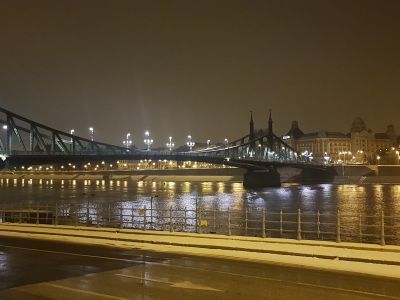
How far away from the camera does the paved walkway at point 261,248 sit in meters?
16.3

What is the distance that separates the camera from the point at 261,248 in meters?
19.5

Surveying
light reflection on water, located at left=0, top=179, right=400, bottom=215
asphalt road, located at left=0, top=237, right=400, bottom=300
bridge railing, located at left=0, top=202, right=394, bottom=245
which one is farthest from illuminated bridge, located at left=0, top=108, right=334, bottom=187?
asphalt road, located at left=0, top=237, right=400, bottom=300

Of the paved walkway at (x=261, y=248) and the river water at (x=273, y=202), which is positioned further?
the river water at (x=273, y=202)

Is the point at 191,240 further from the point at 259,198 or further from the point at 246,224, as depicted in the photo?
the point at 259,198

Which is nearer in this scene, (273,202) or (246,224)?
(246,224)

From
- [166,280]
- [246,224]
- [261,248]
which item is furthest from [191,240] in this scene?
[166,280]

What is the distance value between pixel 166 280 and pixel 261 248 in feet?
20.4

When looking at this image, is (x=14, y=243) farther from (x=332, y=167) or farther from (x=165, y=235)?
(x=332, y=167)

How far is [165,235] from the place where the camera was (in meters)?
24.7

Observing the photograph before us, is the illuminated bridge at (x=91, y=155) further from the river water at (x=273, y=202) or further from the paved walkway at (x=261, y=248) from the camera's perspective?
the paved walkway at (x=261, y=248)

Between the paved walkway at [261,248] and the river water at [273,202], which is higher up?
the paved walkway at [261,248]

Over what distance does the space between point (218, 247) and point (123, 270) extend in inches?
217

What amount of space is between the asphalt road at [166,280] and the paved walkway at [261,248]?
1.05m

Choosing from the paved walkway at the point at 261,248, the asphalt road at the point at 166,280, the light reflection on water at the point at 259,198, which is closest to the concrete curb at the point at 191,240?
the paved walkway at the point at 261,248
